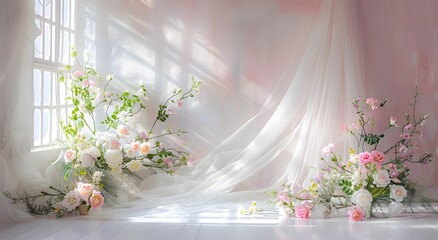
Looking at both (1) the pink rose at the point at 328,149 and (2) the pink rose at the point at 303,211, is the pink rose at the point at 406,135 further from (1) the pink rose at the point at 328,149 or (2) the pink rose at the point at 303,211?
(2) the pink rose at the point at 303,211

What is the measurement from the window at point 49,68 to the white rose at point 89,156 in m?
0.38

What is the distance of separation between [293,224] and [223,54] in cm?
176

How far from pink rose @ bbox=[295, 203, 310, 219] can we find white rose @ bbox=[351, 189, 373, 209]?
324 millimetres

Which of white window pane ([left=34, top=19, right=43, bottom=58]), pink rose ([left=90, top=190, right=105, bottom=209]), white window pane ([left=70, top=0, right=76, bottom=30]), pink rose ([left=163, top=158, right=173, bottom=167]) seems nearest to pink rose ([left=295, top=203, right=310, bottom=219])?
pink rose ([left=163, top=158, right=173, bottom=167])

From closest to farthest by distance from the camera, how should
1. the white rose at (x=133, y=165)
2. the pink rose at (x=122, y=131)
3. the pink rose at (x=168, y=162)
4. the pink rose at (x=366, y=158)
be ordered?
the pink rose at (x=366, y=158), the white rose at (x=133, y=165), the pink rose at (x=122, y=131), the pink rose at (x=168, y=162)

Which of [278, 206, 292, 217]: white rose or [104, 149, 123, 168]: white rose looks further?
[104, 149, 123, 168]: white rose

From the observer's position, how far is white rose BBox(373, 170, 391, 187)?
12.4 feet

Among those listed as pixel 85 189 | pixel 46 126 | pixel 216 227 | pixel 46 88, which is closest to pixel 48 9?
pixel 46 88

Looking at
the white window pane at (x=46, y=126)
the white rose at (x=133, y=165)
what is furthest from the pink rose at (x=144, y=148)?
the white window pane at (x=46, y=126)

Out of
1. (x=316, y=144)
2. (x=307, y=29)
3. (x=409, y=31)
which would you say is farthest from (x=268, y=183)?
(x=409, y=31)

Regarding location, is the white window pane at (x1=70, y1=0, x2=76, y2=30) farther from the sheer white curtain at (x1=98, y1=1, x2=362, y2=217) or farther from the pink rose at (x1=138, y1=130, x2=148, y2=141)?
the pink rose at (x1=138, y1=130, x2=148, y2=141)

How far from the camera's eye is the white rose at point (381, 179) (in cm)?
379

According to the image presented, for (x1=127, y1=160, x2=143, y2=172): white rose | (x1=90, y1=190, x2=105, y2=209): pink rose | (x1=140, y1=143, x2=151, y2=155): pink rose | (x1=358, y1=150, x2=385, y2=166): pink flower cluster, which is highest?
(x1=140, y1=143, x2=151, y2=155): pink rose

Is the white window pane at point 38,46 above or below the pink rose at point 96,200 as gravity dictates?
above
